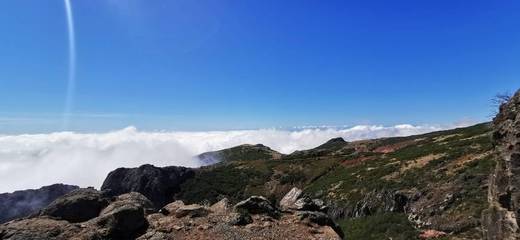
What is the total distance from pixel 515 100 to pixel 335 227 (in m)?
11.1

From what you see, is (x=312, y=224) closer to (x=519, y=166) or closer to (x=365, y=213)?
(x=519, y=166)

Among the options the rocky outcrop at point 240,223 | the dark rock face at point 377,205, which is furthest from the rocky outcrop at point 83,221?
the dark rock face at point 377,205

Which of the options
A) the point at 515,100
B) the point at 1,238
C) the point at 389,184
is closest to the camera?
the point at 515,100

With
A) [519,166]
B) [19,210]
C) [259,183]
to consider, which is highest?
[519,166]

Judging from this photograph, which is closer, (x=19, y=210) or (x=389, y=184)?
(x=389, y=184)

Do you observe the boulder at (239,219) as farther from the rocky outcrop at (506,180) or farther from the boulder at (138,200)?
→ the rocky outcrop at (506,180)

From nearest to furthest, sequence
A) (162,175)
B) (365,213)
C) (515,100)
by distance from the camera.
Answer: (515,100) < (365,213) < (162,175)

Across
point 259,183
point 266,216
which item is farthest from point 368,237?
point 259,183

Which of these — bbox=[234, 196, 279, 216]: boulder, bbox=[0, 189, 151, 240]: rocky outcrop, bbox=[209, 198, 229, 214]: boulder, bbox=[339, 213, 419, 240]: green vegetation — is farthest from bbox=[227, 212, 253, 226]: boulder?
bbox=[339, 213, 419, 240]: green vegetation

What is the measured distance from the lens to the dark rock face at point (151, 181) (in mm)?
87000

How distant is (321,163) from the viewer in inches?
3177

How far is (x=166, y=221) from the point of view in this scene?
21719 mm

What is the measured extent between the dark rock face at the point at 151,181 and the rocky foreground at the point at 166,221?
63752 mm

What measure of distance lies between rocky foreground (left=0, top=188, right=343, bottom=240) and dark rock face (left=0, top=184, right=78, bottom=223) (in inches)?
3163
